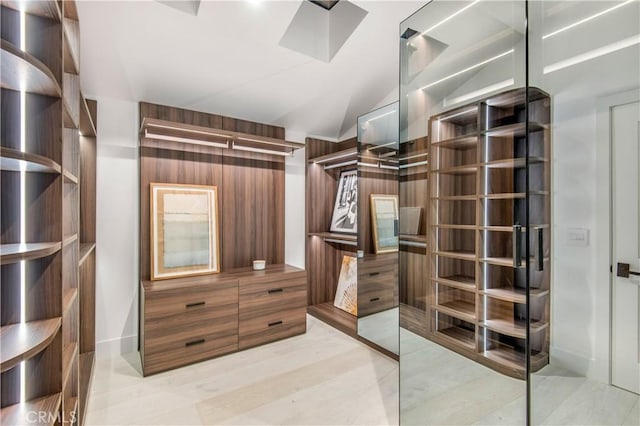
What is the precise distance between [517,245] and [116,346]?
3.15 m

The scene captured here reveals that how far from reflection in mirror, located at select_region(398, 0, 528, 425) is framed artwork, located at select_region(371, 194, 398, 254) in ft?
3.05

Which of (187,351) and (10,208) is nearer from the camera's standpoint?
(10,208)

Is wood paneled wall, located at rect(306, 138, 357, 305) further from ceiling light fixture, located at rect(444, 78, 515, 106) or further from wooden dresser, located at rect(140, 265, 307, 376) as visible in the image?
ceiling light fixture, located at rect(444, 78, 515, 106)

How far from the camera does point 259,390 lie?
7.25ft

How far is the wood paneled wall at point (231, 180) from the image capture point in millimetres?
2820

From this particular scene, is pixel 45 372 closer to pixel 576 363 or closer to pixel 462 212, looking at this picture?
pixel 462 212

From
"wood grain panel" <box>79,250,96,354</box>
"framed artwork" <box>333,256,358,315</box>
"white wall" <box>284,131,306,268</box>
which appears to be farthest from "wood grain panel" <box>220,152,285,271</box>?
"wood grain panel" <box>79,250,96,354</box>

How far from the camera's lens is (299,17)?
2533 millimetres

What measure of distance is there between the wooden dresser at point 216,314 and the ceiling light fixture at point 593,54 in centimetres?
247

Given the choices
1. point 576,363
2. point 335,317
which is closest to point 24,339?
point 576,363

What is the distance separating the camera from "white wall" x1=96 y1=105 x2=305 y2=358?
268cm

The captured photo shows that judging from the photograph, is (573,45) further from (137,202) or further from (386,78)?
(137,202)

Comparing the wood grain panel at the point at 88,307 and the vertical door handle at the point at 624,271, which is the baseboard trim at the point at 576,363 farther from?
the wood grain panel at the point at 88,307

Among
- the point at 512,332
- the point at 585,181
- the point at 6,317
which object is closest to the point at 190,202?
the point at 6,317
